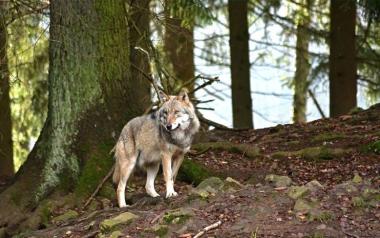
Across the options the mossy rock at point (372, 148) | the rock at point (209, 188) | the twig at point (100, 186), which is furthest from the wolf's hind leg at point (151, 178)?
the mossy rock at point (372, 148)

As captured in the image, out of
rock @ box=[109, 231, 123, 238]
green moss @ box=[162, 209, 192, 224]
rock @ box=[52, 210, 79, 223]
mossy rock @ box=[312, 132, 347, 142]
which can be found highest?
mossy rock @ box=[312, 132, 347, 142]

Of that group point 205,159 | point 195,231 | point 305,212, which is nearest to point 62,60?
point 205,159

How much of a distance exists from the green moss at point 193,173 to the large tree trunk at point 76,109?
1.14m

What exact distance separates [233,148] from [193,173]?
5.25ft

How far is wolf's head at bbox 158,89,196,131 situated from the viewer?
8875 millimetres

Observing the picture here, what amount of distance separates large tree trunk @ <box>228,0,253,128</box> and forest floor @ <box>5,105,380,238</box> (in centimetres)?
587

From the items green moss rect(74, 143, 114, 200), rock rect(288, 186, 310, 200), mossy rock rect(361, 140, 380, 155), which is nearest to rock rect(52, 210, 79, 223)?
green moss rect(74, 143, 114, 200)

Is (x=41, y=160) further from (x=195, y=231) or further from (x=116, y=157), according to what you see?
(x=195, y=231)

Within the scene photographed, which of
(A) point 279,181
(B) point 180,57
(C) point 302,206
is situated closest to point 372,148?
(A) point 279,181

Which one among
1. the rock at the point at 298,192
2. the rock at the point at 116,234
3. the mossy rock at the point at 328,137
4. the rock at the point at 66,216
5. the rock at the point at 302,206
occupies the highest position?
the mossy rock at the point at 328,137

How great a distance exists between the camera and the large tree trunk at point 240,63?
17.9 meters

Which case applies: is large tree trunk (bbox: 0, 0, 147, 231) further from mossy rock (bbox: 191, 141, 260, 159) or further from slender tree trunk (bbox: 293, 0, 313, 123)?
slender tree trunk (bbox: 293, 0, 313, 123)

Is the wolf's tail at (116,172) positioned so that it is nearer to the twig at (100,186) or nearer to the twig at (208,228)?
the twig at (100,186)

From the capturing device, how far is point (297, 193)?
7.73m
